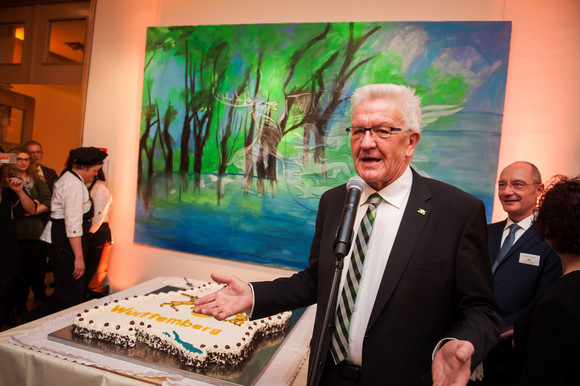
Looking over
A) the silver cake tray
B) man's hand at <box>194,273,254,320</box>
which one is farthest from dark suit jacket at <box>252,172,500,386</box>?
the silver cake tray

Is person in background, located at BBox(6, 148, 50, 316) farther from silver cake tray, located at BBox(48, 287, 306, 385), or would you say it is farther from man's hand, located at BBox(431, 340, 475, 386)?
man's hand, located at BBox(431, 340, 475, 386)

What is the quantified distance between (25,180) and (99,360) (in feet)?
8.82

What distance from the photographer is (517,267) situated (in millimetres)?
1958

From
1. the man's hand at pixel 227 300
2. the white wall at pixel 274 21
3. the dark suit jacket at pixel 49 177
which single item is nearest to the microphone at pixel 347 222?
the man's hand at pixel 227 300

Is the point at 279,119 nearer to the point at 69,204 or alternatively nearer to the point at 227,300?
the point at 69,204

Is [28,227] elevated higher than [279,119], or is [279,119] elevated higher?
[279,119]

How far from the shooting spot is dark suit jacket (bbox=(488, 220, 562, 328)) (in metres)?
1.88

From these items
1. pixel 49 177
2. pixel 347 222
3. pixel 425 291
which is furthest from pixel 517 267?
pixel 49 177

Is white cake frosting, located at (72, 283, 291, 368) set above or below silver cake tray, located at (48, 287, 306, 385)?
above

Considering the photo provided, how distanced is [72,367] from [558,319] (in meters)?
2.05

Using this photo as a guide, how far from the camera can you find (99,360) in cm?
181

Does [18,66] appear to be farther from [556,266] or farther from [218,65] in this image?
[556,266]

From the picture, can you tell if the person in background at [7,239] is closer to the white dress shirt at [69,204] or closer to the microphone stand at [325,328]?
the white dress shirt at [69,204]

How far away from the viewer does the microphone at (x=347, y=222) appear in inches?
38.1
